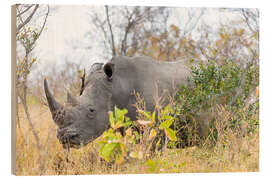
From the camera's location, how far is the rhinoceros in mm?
5953

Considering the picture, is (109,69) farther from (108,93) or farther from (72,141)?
(72,141)

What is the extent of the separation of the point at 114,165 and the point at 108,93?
3.21 feet

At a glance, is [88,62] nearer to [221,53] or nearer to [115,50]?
[115,50]

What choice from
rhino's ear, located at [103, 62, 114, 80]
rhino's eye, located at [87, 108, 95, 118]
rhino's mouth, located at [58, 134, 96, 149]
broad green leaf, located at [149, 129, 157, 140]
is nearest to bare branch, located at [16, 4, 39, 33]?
rhino's ear, located at [103, 62, 114, 80]

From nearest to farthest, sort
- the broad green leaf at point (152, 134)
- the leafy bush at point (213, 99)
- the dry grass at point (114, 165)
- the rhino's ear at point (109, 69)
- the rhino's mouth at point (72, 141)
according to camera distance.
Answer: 1. the dry grass at point (114, 165)
2. the rhino's mouth at point (72, 141)
3. the broad green leaf at point (152, 134)
4. the rhino's ear at point (109, 69)
5. the leafy bush at point (213, 99)

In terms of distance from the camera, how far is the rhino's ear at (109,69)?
6.39 meters

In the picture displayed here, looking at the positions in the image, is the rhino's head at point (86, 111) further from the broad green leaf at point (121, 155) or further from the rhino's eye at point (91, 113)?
the broad green leaf at point (121, 155)

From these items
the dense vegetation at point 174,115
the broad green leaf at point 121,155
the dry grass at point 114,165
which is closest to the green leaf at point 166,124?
the dense vegetation at point 174,115

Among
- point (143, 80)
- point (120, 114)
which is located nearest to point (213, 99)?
point (143, 80)

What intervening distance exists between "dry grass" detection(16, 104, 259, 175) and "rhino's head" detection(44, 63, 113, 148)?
0.44ft

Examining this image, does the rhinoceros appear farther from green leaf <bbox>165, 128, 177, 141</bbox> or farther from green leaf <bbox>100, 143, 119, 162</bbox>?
green leaf <bbox>165, 128, 177, 141</bbox>

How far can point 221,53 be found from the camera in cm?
691

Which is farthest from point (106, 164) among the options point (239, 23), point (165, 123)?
point (239, 23)

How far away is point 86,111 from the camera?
20.2 ft
